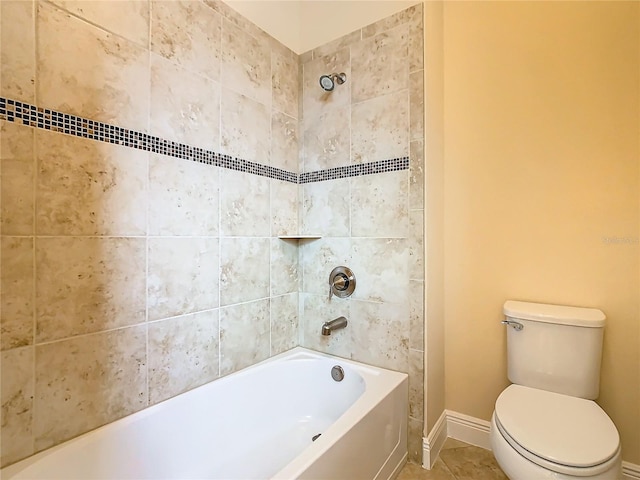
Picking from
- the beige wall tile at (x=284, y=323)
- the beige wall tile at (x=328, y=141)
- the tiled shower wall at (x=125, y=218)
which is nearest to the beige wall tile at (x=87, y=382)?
the tiled shower wall at (x=125, y=218)

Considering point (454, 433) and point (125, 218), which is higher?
point (125, 218)

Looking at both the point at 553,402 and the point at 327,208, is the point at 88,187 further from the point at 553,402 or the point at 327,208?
the point at 553,402

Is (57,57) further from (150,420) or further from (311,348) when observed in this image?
(311,348)

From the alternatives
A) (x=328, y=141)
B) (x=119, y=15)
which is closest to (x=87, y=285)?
(x=119, y=15)

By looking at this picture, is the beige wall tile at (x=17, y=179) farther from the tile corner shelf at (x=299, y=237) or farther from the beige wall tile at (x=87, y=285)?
the tile corner shelf at (x=299, y=237)

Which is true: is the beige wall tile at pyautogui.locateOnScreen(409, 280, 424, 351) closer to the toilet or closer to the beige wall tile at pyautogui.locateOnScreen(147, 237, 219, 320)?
the toilet

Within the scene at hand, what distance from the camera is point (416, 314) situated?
1594 millimetres

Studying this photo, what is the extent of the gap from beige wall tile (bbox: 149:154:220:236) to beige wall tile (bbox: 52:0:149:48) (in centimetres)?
46

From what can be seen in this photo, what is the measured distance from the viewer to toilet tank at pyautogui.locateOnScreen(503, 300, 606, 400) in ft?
4.48

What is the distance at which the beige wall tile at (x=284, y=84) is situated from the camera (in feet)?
6.05

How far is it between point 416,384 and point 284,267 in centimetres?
98

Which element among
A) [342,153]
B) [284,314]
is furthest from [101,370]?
[342,153]

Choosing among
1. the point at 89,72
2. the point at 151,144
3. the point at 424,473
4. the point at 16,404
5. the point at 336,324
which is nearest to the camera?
the point at 16,404

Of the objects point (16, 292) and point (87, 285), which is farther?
point (87, 285)
